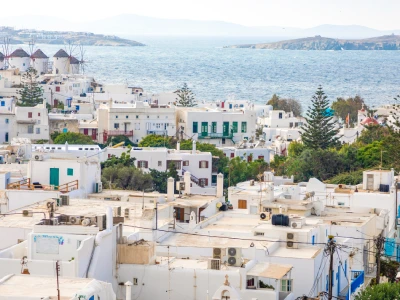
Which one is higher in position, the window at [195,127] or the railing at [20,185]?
the railing at [20,185]

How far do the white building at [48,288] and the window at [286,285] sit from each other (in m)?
4.28

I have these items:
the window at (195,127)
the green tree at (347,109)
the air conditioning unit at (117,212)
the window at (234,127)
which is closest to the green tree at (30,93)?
the window at (195,127)

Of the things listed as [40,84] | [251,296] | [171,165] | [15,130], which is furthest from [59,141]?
[251,296]

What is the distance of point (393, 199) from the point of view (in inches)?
1138

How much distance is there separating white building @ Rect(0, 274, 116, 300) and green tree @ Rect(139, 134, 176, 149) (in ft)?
114

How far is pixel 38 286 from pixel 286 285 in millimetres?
5106

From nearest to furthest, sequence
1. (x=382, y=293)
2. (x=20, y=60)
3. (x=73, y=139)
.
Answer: (x=382, y=293) → (x=73, y=139) → (x=20, y=60)

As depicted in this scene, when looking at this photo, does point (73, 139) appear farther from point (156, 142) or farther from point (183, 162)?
point (183, 162)

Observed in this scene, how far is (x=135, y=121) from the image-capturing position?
183 ft

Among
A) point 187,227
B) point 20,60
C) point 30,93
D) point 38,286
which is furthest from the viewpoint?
point 20,60

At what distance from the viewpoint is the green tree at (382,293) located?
1925cm

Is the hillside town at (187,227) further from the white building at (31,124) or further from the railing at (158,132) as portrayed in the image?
the railing at (158,132)

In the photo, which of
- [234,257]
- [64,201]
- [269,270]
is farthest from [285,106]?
[234,257]

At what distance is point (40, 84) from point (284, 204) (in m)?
44.9
